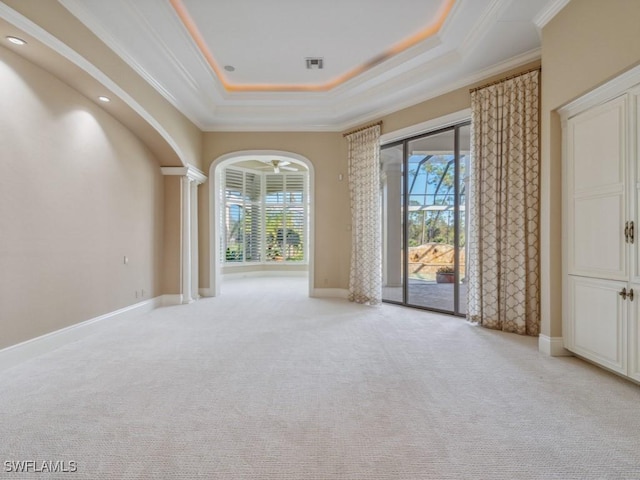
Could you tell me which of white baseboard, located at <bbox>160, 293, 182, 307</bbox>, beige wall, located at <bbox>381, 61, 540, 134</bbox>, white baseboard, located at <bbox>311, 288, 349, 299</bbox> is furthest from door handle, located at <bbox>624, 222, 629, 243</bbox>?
white baseboard, located at <bbox>160, 293, 182, 307</bbox>

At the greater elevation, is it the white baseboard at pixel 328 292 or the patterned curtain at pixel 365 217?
the patterned curtain at pixel 365 217

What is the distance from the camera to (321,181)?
5.95 meters

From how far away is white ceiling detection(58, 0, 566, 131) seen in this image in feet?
10.2

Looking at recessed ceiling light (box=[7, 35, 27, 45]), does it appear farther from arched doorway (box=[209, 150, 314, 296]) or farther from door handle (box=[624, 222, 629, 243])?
door handle (box=[624, 222, 629, 243])

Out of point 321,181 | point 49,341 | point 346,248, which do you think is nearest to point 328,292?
point 346,248

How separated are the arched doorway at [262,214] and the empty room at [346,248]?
43 centimetres

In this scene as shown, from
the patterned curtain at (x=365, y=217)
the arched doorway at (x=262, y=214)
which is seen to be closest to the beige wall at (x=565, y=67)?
the patterned curtain at (x=365, y=217)

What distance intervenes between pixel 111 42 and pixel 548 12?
454cm

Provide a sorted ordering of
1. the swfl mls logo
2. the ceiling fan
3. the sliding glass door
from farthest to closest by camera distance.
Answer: the ceiling fan < the sliding glass door < the swfl mls logo

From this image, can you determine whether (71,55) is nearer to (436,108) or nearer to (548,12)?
(436,108)

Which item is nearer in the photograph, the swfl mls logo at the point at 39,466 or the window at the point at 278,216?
the swfl mls logo at the point at 39,466

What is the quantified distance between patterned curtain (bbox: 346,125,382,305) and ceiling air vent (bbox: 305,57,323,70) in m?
1.39

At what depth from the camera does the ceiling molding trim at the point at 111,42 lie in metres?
2.75

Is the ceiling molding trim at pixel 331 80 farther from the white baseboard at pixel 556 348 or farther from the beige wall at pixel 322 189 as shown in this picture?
the white baseboard at pixel 556 348
